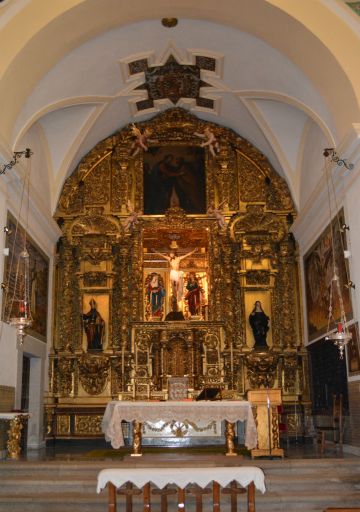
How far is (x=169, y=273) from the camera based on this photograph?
51.3ft

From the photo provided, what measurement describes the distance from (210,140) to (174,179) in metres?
1.32

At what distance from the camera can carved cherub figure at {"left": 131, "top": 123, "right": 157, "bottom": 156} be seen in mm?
16016

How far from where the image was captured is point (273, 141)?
1522cm

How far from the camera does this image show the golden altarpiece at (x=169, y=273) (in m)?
14.9

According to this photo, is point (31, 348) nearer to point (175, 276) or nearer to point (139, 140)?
point (175, 276)

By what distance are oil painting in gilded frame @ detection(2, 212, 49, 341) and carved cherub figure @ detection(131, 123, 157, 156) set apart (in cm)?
356

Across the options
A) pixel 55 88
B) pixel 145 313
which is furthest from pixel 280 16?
pixel 145 313

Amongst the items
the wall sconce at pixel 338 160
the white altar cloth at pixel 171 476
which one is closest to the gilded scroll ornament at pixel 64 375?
the wall sconce at pixel 338 160

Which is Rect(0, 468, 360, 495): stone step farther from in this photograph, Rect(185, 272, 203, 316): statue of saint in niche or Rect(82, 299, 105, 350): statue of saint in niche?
Rect(185, 272, 203, 316): statue of saint in niche

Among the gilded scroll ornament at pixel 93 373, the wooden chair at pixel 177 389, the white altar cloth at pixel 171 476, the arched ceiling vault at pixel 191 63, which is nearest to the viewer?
the white altar cloth at pixel 171 476

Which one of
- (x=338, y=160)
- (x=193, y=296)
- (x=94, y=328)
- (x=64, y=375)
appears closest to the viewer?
(x=338, y=160)

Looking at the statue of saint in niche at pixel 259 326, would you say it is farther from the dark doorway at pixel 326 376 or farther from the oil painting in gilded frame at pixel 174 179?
the oil painting in gilded frame at pixel 174 179

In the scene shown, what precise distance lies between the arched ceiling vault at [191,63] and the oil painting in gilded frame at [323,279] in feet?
5.81

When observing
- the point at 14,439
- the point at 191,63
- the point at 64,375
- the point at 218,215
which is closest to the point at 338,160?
the point at 191,63
